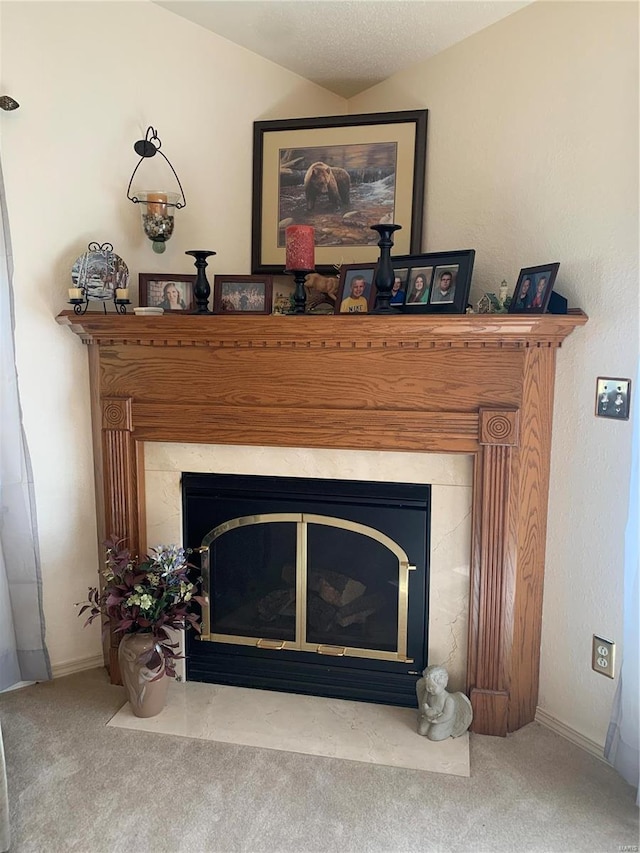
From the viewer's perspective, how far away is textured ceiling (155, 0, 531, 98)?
2.05 metres

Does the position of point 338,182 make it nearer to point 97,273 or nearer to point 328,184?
point 328,184

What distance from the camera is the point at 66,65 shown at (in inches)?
84.1

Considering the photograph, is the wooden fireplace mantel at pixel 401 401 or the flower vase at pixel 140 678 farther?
the flower vase at pixel 140 678

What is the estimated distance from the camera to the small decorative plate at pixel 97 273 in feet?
7.09

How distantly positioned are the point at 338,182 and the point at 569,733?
2.15m

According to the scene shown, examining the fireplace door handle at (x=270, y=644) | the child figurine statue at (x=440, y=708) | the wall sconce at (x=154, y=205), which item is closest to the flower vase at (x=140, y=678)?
the fireplace door handle at (x=270, y=644)

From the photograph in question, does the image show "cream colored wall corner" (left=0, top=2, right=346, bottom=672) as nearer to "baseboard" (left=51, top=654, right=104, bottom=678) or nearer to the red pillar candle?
"baseboard" (left=51, top=654, right=104, bottom=678)

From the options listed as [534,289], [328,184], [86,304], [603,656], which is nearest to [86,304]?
[86,304]

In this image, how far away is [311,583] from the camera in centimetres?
229

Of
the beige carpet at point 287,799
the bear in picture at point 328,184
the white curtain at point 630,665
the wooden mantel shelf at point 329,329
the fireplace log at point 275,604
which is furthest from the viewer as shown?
the bear in picture at point 328,184

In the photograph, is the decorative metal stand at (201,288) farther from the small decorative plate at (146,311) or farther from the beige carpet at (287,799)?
the beige carpet at (287,799)

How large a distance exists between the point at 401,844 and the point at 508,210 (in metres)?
1.93

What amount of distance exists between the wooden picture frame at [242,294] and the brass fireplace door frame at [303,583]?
0.74 metres

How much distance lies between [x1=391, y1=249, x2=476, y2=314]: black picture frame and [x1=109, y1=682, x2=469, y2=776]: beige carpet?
4.56ft
